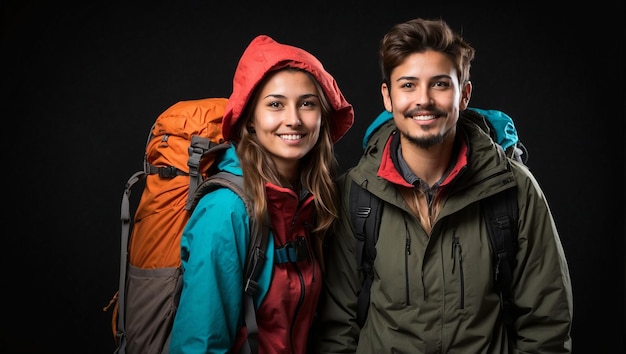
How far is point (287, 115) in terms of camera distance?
2.90 m

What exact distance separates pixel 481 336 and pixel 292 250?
940mm

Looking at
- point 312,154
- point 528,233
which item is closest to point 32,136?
point 312,154

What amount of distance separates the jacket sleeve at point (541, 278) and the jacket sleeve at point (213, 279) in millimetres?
1282

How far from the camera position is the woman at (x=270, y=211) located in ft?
8.57

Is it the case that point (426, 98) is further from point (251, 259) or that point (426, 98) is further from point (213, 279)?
point (213, 279)

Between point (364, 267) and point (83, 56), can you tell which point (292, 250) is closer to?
point (364, 267)

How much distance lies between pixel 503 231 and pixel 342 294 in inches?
33.6

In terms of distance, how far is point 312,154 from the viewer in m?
3.17

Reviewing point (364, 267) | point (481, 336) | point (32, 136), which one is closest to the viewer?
point (481, 336)

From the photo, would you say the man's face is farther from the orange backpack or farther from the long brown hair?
the orange backpack

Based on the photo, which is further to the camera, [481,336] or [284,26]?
[284,26]

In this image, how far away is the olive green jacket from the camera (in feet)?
9.33

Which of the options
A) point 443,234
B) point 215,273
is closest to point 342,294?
point 443,234

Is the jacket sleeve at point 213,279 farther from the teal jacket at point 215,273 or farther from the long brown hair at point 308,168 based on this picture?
the long brown hair at point 308,168
